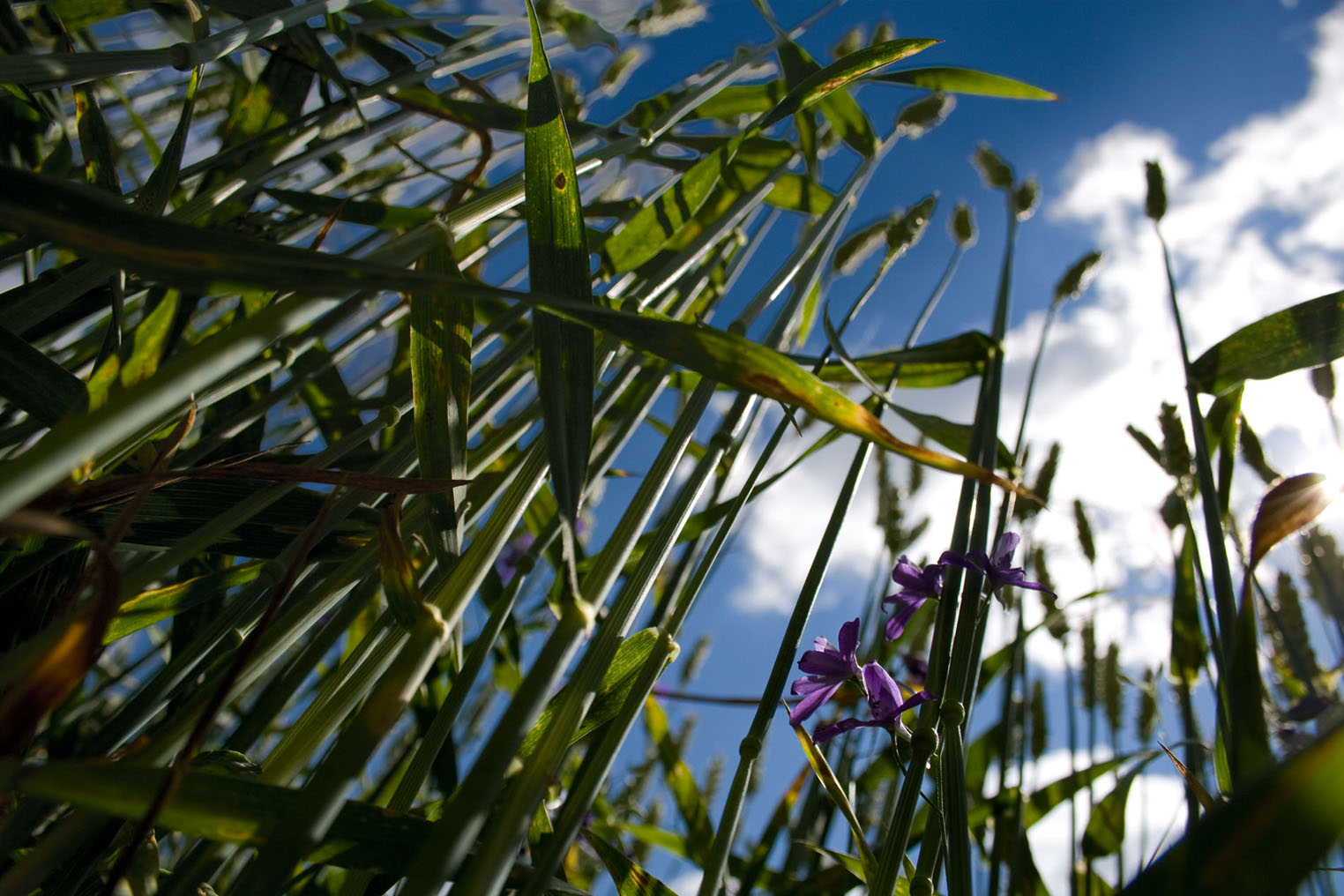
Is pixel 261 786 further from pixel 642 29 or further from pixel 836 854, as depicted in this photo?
pixel 642 29

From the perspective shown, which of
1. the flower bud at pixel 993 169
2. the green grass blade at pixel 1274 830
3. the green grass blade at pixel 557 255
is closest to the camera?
the green grass blade at pixel 1274 830

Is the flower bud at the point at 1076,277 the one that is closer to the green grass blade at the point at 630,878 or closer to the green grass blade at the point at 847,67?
the green grass blade at the point at 847,67

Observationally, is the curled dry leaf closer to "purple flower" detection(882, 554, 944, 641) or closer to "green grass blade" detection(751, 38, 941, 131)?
"purple flower" detection(882, 554, 944, 641)

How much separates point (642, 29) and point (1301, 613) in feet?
3.96

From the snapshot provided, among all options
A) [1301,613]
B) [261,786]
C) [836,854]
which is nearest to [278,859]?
[261,786]

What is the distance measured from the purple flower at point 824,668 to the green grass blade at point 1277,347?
278 millimetres

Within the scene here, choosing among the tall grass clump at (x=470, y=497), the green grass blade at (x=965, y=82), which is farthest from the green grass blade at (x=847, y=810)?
the green grass blade at (x=965, y=82)

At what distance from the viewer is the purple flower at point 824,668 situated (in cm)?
46

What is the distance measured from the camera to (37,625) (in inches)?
17.6

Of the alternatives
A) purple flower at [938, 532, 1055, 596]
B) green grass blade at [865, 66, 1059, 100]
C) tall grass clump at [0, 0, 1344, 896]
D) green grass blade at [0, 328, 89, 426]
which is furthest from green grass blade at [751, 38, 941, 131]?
green grass blade at [0, 328, 89, 426]

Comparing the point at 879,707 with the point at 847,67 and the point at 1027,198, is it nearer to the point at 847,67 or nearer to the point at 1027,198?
the point at 847,67

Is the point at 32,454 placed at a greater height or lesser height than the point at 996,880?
lesser

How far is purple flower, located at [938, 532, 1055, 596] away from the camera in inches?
15.8

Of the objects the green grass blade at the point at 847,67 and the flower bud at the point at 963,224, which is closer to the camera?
the green grass blade at the point at 847,67
